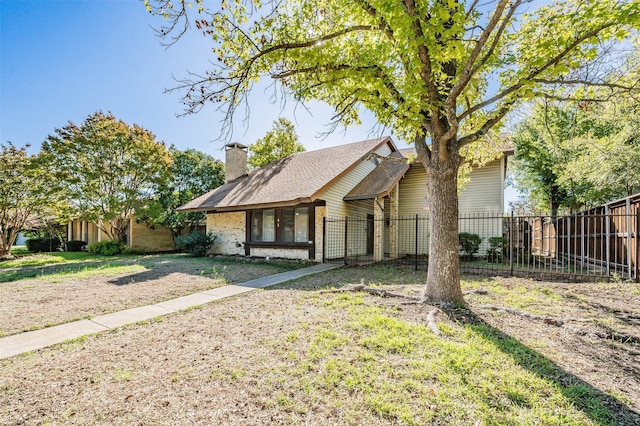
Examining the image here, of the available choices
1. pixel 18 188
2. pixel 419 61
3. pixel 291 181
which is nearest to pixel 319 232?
pixel 291 181

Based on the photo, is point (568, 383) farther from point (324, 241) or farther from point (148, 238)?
point (148, 238)

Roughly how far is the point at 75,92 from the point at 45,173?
7544 millimetres

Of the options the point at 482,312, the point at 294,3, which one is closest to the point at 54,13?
the point at 294,3

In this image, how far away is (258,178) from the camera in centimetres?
1570

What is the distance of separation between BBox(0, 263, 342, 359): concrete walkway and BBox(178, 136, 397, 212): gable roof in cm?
471

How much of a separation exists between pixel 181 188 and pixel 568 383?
857 inches

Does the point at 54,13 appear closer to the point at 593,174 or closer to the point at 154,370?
the point at 154,370

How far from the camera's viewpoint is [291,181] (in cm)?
1310

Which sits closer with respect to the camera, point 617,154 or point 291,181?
point 617,154

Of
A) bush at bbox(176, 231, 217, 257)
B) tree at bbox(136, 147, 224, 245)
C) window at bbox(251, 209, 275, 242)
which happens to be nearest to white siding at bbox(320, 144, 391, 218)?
window at bbox(251, 209, 275, 242)

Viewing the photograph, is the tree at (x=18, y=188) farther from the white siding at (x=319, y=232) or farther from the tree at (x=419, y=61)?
the tree at (x=419, y=61)

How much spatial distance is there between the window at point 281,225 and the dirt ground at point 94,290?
223cm

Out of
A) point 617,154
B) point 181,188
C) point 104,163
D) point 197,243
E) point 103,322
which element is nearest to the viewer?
point 103,322

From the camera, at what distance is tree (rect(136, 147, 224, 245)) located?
18367mm
